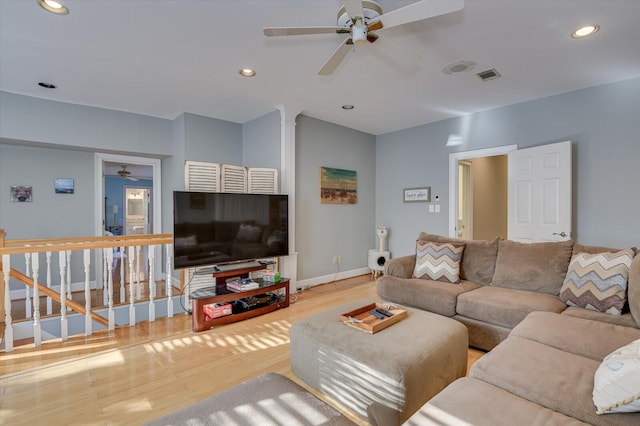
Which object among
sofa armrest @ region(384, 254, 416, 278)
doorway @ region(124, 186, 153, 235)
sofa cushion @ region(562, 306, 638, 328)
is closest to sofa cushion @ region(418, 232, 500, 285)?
sofa armrest @ region(384, 254, 416, 278)

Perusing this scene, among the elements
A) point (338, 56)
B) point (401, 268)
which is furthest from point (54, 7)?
point (401, 268)

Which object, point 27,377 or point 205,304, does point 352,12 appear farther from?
point 27,377

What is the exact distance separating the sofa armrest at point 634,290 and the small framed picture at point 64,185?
6307mm

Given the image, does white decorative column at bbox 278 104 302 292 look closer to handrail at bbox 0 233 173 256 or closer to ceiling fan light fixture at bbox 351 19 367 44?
handrail at bbox 0 233 173 256

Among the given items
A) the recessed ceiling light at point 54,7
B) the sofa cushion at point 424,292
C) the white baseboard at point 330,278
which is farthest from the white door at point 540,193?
the recessed ceiling light at point 54,7

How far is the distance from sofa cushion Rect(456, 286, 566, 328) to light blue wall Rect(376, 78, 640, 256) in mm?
1636

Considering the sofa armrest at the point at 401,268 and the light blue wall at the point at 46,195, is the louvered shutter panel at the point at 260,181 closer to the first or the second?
the sofa armrest at the point at 401,268

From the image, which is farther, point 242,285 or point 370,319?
point 242,285

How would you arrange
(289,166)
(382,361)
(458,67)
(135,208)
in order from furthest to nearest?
(135,208) → (289,166) → (458,67) → (382,361)

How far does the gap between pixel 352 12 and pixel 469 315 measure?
240cm

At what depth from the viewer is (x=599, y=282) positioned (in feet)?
7.44

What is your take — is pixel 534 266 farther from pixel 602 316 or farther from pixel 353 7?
pixel 353 7

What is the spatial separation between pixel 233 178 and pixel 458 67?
2.77m

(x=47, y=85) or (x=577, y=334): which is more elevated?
(x=47, y=85)
